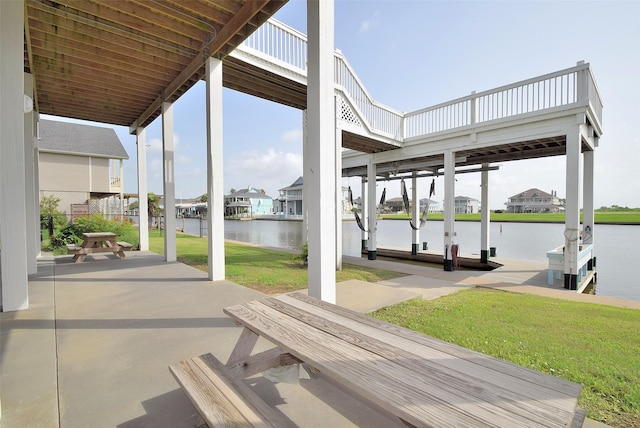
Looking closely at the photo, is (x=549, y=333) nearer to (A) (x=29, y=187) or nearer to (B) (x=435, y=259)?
(B) (x=435, y=259)

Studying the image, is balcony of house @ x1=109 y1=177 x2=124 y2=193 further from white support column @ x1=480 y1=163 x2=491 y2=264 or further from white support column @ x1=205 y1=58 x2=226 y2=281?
white support column @ x1=480 y1=163 x2=491 y2=264

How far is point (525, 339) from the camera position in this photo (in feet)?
9.34

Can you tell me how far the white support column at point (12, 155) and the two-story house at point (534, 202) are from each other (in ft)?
205

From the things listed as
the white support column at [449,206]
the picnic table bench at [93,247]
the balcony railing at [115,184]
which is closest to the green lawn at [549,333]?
the white support column at [449,206]

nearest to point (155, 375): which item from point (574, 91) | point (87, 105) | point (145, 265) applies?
point (145, 265)

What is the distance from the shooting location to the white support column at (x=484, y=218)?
9695mm

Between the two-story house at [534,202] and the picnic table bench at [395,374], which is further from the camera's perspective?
the two-story house at [534,202]

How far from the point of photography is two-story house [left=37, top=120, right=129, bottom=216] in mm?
15656

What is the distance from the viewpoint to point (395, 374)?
1029 mm

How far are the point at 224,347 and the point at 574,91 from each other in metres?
8.00

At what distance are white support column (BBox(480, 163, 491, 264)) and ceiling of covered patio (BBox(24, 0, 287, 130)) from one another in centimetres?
882

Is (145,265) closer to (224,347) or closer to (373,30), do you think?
(224,347)

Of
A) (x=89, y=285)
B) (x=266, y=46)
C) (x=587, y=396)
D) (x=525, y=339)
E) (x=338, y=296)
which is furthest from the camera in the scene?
(x=266, y=46)

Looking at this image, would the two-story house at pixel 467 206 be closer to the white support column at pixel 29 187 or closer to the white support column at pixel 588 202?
the white support column at pixel 588 202
